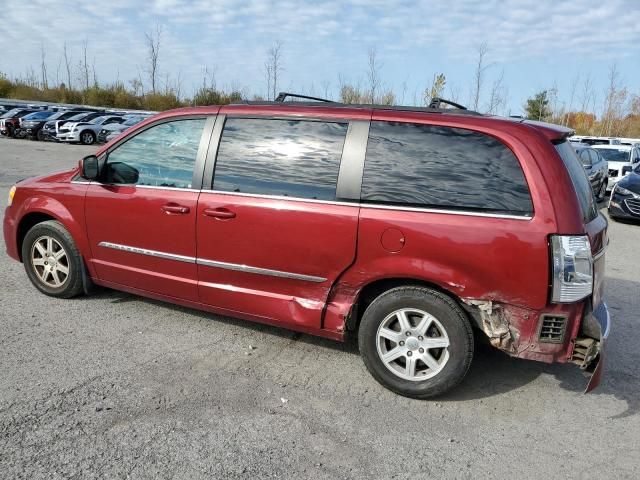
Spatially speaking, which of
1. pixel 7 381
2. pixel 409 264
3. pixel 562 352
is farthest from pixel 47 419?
pixel 562 352

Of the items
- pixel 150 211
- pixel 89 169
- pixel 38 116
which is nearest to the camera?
pixel 150 211

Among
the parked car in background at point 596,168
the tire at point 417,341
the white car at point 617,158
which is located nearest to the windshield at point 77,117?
the parked car in background at point 596,168

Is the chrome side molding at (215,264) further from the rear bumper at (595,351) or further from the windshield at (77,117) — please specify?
the windshield at (77,117)

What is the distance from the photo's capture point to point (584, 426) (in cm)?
322

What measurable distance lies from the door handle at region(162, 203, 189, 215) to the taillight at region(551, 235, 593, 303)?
257 centimetres

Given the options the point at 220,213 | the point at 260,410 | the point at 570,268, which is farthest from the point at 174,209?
the point at 570,268

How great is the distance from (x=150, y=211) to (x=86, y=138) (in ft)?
84.8

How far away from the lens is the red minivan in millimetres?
3154

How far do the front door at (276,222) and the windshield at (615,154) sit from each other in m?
16.6

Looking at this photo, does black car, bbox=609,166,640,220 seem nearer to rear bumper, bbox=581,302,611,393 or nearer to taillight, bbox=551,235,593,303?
rear bumper, bbox=581,302,611,393

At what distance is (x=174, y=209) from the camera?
4012mm

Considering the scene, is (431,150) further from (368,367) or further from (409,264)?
(368,367)

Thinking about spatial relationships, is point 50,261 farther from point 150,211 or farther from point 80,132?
point 80,132

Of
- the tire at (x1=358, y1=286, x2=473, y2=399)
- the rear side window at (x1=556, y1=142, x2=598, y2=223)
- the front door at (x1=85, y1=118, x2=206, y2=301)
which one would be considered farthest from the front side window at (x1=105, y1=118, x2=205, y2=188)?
the rear side window at (x1=556, y1=142, x2=598, y2=223)
